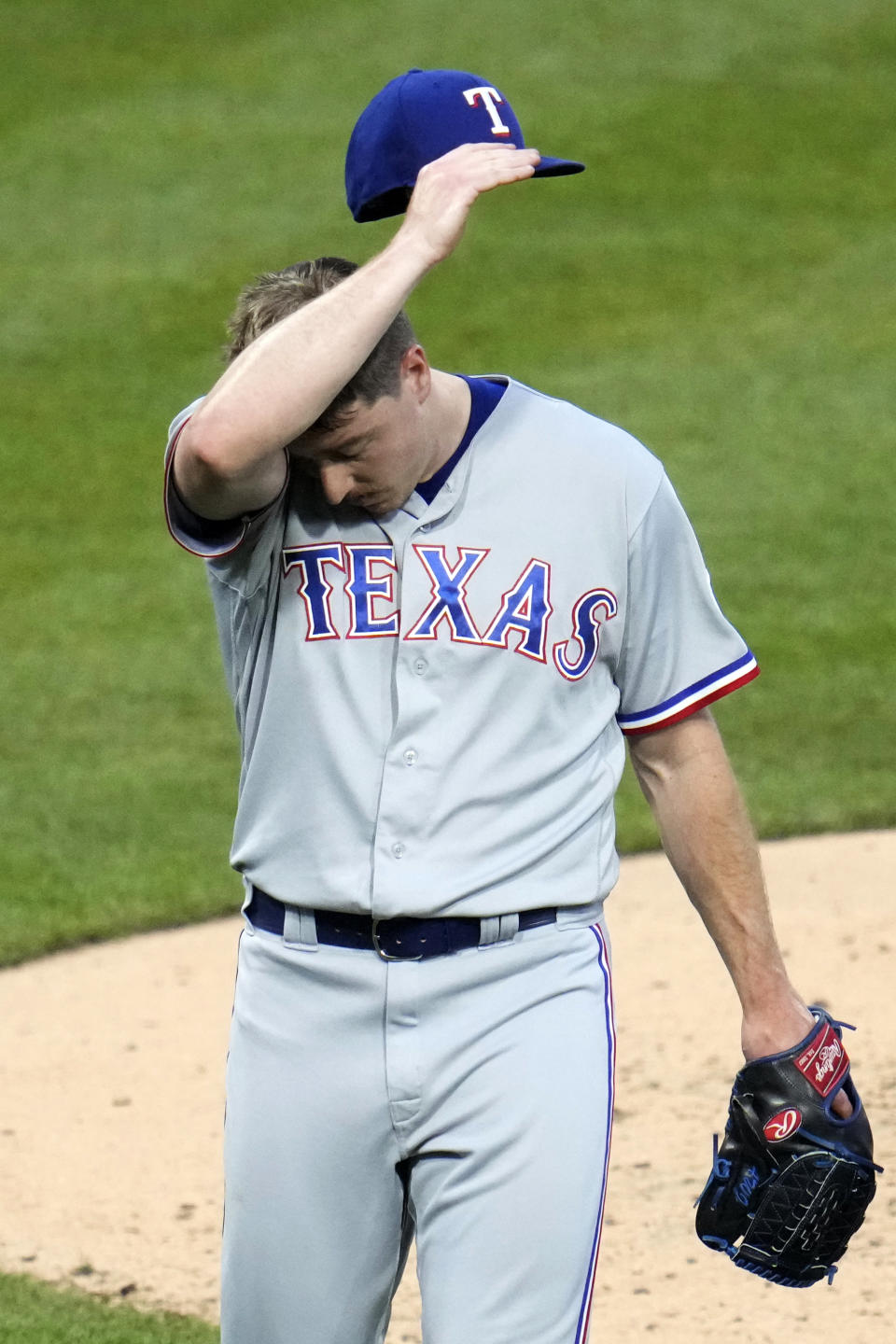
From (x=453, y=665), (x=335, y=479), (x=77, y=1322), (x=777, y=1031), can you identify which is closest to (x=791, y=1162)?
(x=777, y=1031)

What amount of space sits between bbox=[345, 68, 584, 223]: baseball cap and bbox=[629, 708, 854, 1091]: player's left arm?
2.91 feet

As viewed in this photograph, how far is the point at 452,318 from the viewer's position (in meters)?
13.7

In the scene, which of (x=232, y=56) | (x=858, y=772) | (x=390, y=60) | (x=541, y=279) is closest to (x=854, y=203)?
(x=541, y=279)

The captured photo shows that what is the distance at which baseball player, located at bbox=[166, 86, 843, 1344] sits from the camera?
2.64m

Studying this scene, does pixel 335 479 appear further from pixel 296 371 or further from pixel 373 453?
pixel 296 371

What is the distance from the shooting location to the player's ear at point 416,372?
268 centimetres

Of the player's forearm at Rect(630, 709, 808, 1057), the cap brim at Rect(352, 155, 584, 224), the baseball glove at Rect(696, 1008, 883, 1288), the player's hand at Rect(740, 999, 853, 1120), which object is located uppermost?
the cap brim at Rect(352, 155, 584, 224)

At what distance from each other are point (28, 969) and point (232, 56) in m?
13.7

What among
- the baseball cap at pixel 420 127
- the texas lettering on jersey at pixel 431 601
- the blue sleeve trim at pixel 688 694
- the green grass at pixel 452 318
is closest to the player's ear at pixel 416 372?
the texas lettering on jersey at pixel 431 601

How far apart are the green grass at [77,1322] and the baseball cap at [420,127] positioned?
2.49 metres

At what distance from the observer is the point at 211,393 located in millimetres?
2562

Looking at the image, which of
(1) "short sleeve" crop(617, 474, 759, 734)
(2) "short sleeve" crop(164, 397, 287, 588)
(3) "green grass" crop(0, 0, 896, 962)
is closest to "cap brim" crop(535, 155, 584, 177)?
(1) "short sleeve" crop(617, 474, 759, 734)

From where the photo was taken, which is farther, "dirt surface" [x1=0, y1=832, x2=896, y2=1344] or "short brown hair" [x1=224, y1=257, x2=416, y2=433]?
"dirt surface" [x1=0, y1=832, x2=896, y2=1344]

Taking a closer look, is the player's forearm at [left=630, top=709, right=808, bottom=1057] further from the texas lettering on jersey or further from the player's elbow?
the player's elbow
